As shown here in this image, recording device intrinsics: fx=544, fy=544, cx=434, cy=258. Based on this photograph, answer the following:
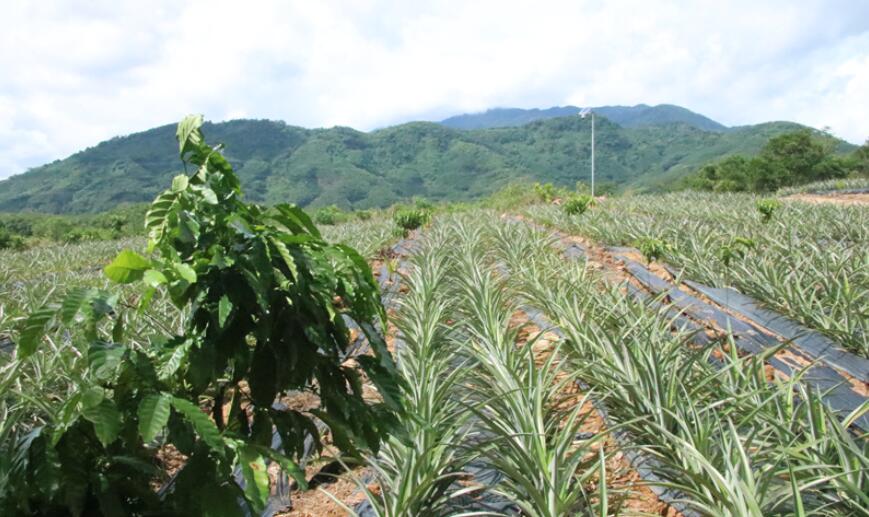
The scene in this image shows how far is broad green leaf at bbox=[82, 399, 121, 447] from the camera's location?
840 millimetres

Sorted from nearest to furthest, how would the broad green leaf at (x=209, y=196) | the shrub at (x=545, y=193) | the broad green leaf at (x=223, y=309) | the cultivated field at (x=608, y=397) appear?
1. the broad green leaf at (x=223, y=309)
2. the broad green leaf at (x=209, y=196)
3. the cultivated field at (x=608, y=397)
4. the shrub at (x=545, y=193)

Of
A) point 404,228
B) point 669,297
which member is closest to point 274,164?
point 404,228

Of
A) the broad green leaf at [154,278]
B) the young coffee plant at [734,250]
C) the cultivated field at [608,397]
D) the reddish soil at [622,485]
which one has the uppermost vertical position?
the broad green leaf at [154,278]

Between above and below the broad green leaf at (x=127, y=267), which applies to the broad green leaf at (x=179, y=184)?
above

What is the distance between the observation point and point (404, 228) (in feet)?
30.3

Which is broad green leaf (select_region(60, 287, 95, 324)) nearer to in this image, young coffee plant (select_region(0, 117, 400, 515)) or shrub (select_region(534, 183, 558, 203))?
young coffee plant (select_region(0, 117, 400, 515))

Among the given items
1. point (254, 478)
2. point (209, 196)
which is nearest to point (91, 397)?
point (254, 478)

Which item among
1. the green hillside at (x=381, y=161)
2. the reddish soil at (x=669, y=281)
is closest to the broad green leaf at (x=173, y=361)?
the reddish soil at (x=669, y=281)

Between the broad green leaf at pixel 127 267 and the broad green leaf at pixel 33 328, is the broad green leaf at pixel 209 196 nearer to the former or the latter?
the broad green leaf at pixel 127 267

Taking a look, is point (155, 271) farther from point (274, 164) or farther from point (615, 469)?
point (274, 164)

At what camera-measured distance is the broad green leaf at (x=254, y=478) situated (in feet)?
2.90

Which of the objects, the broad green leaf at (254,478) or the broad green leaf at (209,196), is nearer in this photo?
the broad green leaf at (254,478)

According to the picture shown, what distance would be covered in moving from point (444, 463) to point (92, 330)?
1.05 metres

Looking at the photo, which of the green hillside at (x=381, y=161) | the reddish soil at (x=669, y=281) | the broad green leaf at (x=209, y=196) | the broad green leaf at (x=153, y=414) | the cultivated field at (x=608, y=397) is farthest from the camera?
the green hillside at (x=381, y=161)
